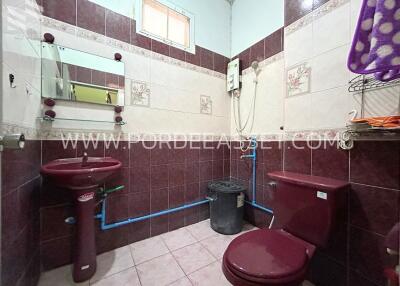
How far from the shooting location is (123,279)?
48.9 inches

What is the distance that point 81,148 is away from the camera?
1.40 metres

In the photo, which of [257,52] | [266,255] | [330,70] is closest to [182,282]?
[266,255]

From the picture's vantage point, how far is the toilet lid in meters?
0.82

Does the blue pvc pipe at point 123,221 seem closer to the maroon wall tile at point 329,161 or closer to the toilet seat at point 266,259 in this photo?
the toilet seat at point 266,259

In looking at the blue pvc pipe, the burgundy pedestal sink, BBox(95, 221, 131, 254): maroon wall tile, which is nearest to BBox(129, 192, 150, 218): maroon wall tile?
the blue pvc pipe

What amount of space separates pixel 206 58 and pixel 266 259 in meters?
2.04

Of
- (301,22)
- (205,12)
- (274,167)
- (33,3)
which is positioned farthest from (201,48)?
(274,167)

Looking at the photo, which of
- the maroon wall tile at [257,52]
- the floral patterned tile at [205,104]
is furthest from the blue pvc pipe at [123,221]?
the maroon wall tile at [257,52]

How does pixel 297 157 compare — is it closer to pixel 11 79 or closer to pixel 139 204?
pixel 139 204

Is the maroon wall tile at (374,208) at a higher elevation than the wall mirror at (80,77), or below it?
below

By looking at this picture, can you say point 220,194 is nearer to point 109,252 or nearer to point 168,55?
point 109,252

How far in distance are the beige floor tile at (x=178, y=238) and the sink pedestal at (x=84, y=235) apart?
649mm

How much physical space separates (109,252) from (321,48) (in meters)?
2.39

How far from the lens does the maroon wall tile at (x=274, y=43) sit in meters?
1.65
